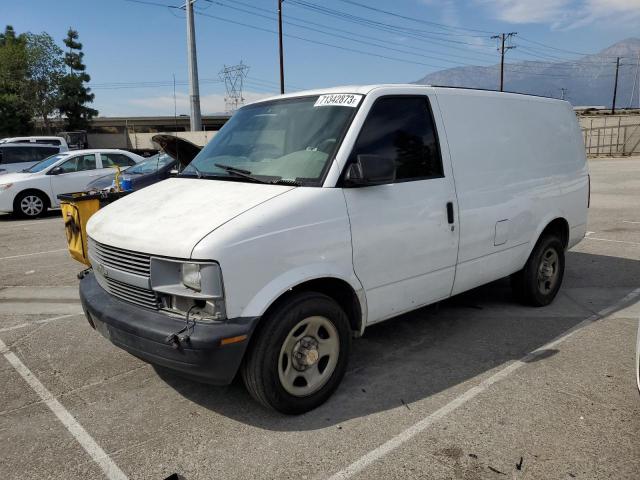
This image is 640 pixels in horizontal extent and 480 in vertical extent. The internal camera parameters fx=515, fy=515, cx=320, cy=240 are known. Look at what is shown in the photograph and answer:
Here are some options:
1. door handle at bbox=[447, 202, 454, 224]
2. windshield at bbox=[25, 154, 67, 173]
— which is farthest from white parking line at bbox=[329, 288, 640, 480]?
windshield at bbox=[25, 154, 67, 173]

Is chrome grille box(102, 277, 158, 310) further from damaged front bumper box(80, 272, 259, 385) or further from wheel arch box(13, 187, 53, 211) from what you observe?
wheel arch box(13, 187, 53, 211)

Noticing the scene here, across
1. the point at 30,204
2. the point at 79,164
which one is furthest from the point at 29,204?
the point at 79,164

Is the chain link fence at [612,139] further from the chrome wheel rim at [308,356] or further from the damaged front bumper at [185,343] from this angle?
the damaged front bumper at [185,343]

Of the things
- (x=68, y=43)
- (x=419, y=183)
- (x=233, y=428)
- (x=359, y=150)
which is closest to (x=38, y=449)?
(x=233, y=428)

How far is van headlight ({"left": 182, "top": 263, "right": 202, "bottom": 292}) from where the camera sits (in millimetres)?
2822

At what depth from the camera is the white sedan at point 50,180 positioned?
41.9ft

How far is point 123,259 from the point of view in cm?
323

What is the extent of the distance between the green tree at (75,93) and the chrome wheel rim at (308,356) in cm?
6561

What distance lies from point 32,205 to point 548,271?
12331 mm

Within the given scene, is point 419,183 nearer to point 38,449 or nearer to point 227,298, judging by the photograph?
point 227,298

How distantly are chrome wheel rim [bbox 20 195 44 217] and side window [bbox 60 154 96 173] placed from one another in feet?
3.24

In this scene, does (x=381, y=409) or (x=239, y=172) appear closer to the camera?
(x=381, y=409)

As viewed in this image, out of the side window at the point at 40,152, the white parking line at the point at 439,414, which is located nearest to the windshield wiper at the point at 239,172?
the white parking line at the point at 439,414

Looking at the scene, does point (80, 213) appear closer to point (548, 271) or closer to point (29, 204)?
point (548, 271)
